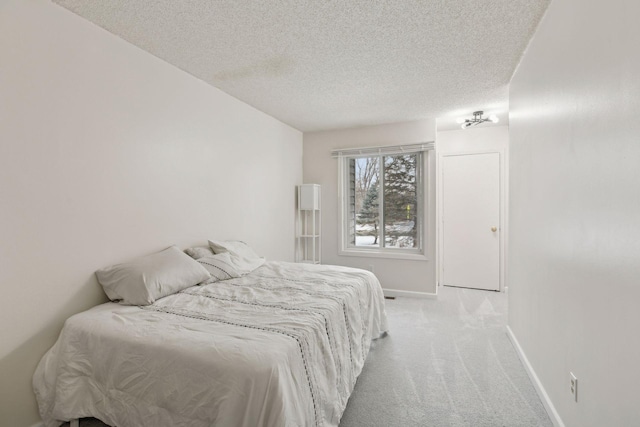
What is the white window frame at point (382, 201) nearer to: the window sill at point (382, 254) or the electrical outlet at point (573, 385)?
the window sill at point (382, 254)

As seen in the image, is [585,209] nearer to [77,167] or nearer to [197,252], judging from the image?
[197,252]

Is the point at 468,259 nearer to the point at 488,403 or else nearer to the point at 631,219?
the point at 488,403

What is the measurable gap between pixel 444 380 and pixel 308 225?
10.2 feet

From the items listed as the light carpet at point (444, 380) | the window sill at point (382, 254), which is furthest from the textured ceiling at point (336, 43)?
the light carpet at point (444, 380)

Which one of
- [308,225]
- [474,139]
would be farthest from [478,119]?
[308,225]

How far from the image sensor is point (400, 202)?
4.69 meters

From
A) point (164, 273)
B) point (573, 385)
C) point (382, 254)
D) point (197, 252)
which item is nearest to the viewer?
point (573, 385)

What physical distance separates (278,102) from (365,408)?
3.16m

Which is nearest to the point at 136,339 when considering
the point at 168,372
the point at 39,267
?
the point at 168,372

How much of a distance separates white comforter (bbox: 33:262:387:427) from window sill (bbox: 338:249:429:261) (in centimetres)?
248

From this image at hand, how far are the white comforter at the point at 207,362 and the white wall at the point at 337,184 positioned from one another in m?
2.49

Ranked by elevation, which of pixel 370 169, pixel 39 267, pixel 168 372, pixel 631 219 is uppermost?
pixel 370 169

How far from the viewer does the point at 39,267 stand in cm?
179

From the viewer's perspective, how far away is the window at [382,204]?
460cm
